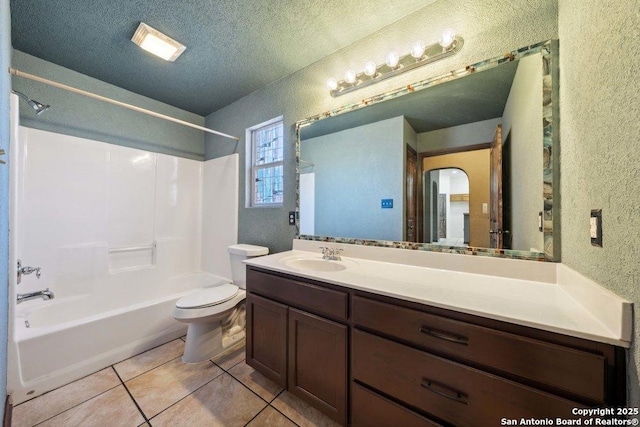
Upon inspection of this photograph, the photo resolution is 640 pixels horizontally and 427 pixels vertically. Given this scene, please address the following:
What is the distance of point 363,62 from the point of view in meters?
1.62

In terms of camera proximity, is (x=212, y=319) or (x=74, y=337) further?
(x=212, y=319)

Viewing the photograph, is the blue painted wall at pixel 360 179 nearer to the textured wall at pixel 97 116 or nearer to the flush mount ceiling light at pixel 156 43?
the flush mount ceiling light at pixel 156 43

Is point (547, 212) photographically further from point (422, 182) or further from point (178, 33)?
point (178, 33)

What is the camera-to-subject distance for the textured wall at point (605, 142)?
1.82 ft

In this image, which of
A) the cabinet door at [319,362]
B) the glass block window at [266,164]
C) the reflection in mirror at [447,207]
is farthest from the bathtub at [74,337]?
the reflection in mirror at [447,207]

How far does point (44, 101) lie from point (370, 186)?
2.73 metres

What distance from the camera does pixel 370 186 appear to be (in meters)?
1.56

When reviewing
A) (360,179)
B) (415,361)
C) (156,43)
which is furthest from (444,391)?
(156,43)

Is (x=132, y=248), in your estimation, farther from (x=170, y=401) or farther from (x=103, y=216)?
(x=170, y=401)

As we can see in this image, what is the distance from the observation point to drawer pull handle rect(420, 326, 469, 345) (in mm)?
798

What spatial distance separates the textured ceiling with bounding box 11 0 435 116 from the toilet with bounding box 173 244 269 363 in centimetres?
161

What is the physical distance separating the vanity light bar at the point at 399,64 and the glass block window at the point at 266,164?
78 cm

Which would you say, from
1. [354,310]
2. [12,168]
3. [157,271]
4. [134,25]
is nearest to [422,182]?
[354,310]

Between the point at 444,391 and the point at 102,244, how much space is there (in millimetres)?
2826
